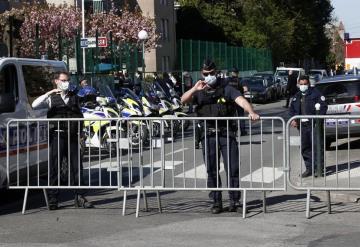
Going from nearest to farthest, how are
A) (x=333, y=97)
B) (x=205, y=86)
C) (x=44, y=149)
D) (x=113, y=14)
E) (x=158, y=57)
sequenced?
(x=205, y=86) → (x=44, y=149) → (x=333, y=97) → (x=113, y=14) → (x=158, y=57)

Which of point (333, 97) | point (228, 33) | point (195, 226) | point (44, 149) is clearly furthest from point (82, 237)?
point (228, 33)

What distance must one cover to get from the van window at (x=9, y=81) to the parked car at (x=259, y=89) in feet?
100

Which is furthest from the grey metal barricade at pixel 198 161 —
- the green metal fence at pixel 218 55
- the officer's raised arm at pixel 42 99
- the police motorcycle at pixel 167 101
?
the green metal fence at pixel 218 55

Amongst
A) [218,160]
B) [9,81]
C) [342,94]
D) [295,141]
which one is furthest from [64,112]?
[342,94]

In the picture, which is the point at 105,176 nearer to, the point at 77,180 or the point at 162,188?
the point at 77,180

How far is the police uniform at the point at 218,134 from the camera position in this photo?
31.2 ft

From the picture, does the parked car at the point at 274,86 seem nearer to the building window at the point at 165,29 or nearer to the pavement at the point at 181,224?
the building window at the point at 165,29

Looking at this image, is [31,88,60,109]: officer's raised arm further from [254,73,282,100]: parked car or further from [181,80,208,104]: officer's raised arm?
[254,73,282,100]: parked car

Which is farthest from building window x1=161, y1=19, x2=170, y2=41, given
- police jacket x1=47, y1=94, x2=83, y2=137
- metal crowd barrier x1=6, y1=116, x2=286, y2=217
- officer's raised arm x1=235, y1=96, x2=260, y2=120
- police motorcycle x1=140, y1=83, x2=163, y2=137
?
officer's raised arm x1=235, y1=96, x2=260, y2=120

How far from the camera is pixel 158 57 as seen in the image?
2403 inches

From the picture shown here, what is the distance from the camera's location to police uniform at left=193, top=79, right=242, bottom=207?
31.2 ft

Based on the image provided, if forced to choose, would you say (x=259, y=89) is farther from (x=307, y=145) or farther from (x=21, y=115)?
(x=21, y=115)

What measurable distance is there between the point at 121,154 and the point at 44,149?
1.43 m

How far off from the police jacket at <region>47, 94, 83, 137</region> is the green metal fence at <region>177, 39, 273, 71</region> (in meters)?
46.7
